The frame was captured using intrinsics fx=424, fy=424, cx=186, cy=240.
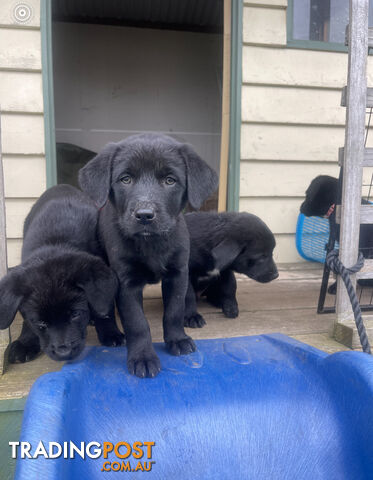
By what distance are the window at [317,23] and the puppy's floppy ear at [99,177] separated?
3484mm

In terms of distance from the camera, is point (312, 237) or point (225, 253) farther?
point (312, 237)

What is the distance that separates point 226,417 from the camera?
1783 millimetres

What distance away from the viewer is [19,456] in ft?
4.40

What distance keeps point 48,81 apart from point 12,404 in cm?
335

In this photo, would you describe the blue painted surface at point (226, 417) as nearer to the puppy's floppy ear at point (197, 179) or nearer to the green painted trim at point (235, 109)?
the puppy's floppy ear at point (197, 179)

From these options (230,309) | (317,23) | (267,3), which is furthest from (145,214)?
(317,23)

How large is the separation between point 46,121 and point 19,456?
3.66 metres

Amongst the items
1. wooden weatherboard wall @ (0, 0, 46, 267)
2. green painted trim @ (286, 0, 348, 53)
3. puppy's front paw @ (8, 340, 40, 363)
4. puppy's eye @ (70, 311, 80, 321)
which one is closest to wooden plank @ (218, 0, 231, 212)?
green painted trim @ (286, 0, 348, 53)

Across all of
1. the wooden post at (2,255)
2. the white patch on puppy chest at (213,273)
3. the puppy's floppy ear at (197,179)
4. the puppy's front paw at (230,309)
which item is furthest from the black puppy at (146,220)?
the puppy's front paw at (230,309)

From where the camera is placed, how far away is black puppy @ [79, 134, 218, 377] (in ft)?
6.65

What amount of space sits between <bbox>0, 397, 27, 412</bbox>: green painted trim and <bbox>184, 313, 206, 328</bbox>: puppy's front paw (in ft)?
3.84

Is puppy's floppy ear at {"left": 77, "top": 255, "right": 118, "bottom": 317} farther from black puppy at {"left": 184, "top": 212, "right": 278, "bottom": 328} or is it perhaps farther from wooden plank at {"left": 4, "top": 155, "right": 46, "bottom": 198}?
wooden plank at {"left": 4, "top": 155, "right": 46, "bottom": 198}

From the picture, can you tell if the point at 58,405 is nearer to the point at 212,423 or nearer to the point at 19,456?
the point at 19,456

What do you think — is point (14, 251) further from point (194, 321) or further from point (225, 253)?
point (225, 253)
